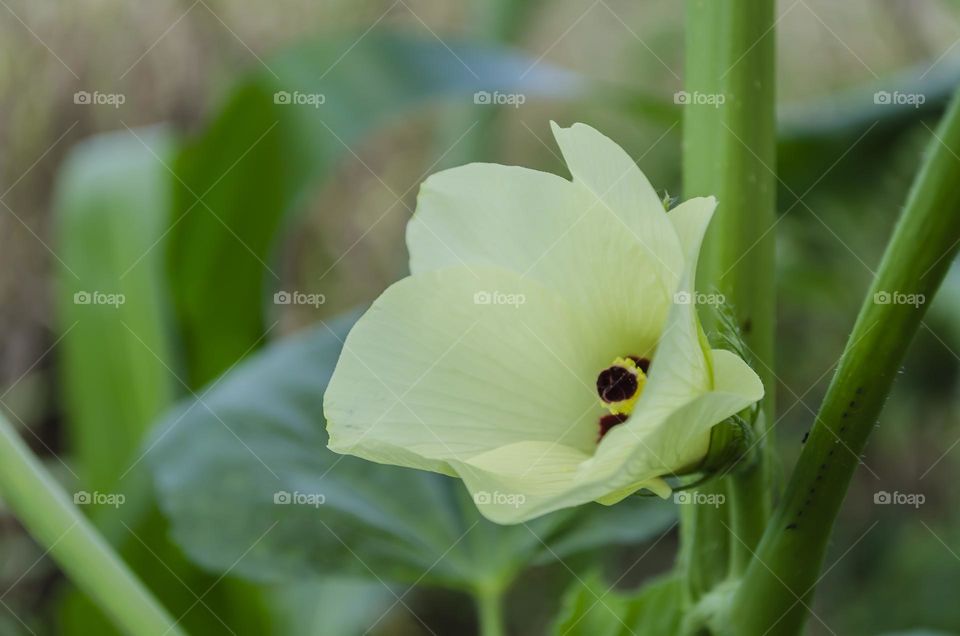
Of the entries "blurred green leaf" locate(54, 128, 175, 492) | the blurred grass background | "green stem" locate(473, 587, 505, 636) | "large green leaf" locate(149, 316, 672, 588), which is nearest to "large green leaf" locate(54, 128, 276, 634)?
"blurred green leaf" locate(54, 128, 175, 492)

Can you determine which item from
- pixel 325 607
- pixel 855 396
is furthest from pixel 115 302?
pixel 855 396

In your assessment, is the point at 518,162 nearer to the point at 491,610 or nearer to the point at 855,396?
the point at 491,610

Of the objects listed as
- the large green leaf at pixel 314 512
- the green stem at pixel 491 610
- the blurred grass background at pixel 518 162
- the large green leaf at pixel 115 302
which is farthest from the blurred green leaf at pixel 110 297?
the green stem at pixel 491 610

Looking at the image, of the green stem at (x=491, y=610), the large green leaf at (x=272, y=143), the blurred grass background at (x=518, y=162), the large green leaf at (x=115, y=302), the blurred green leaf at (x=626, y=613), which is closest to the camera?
the blurred green leaf at (x=626, y=613)

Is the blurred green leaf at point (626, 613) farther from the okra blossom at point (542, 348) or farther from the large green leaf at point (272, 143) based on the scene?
the large green leaf at point (272, 143)

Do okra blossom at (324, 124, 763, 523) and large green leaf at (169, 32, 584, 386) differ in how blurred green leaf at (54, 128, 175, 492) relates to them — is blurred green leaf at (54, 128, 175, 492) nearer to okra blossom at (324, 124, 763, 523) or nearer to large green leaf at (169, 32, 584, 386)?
large green leaf at (169, 32, 584, 386)

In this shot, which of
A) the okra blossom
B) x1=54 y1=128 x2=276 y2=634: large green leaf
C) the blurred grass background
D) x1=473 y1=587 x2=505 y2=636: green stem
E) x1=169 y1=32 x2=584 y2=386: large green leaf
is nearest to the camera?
the okra blossom
